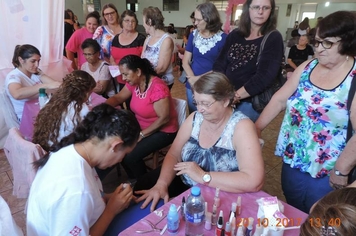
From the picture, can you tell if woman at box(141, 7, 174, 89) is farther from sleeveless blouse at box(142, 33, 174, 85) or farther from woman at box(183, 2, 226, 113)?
woman at box(183, 2, 226, 113)

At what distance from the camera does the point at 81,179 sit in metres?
0.96

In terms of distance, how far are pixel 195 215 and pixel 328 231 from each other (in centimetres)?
49

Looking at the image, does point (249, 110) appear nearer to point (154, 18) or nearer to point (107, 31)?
point (154, 18)

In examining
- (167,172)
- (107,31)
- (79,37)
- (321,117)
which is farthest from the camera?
(79,37)

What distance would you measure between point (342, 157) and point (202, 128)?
683 mm

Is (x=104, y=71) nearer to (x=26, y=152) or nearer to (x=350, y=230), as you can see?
(x=26, y=152)

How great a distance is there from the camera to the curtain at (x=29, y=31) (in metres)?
2.60

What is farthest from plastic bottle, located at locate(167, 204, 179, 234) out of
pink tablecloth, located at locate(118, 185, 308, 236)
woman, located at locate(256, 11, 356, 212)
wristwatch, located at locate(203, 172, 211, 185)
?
woman, located at locate(256, 11, 356, 212)

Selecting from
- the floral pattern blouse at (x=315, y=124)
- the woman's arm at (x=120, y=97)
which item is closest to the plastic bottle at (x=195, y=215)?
the floral pattern blouse at (x=315, y=124)

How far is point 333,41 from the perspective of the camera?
111cm

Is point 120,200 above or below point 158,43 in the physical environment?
below

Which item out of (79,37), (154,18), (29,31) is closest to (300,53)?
(154,18)

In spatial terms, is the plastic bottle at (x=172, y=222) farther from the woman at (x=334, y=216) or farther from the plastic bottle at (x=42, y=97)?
the plastic bottle at (x=42, y=97)

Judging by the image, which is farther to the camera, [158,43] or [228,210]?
[158,43]
